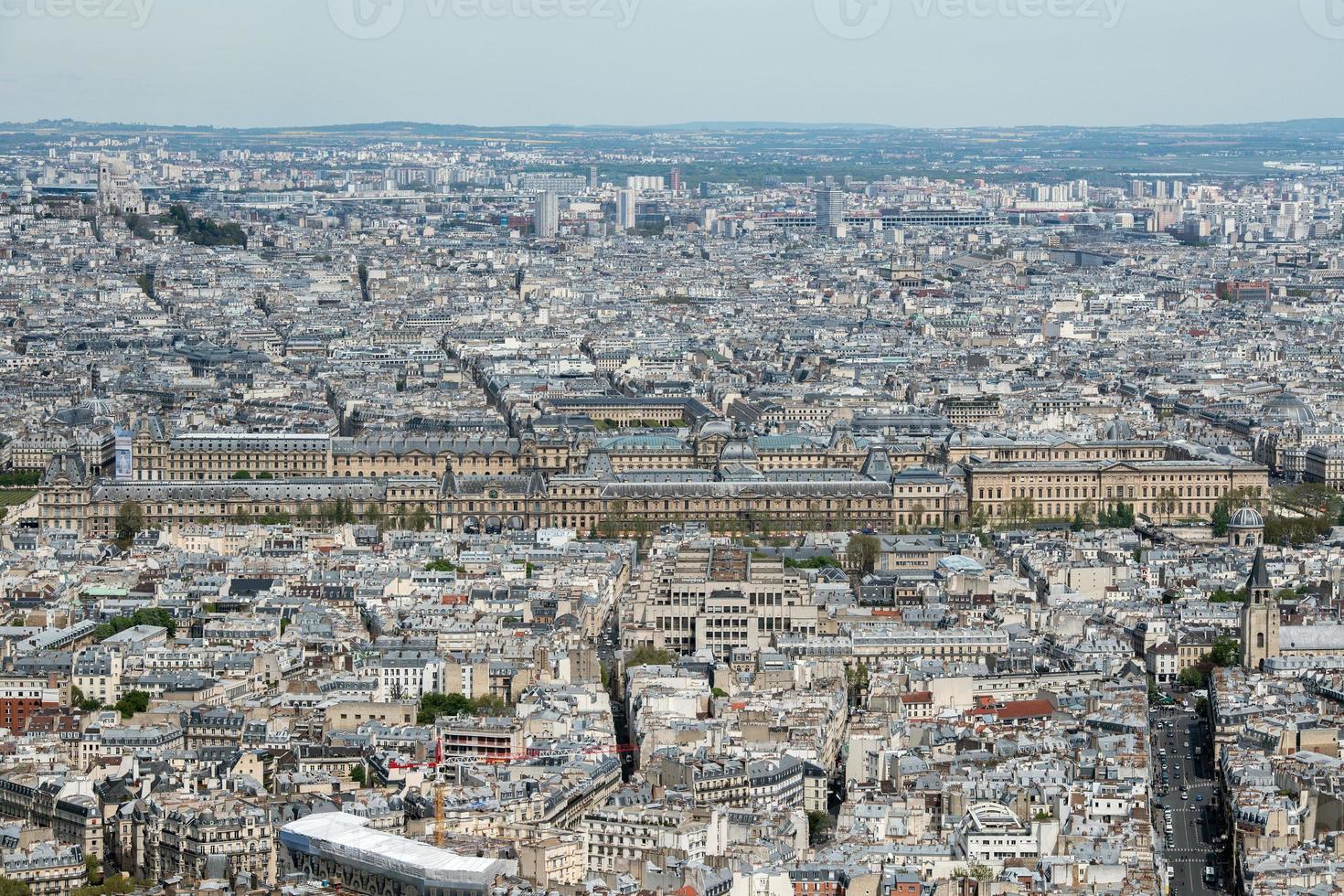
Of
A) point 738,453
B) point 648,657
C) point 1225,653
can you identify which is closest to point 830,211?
point 738,453

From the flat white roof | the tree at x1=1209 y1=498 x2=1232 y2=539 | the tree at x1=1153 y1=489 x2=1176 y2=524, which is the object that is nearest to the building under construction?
the flat white roof

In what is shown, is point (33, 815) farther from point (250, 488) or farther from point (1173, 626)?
point (250, 488)

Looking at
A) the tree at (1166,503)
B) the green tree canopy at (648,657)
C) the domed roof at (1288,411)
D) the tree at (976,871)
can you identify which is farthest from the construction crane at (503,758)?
the domed roof at (1288,411)

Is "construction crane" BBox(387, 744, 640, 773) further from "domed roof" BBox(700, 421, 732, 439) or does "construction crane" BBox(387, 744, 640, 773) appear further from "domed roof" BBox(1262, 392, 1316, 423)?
Result: "domed roof" BBox(1262, 392, 1316, 423)

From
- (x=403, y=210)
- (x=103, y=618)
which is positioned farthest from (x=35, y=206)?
(x=103, y=618)

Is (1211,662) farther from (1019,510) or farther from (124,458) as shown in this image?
(124,458)

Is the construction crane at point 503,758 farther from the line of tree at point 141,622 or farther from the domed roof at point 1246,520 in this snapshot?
the domed roof at point 1246,520

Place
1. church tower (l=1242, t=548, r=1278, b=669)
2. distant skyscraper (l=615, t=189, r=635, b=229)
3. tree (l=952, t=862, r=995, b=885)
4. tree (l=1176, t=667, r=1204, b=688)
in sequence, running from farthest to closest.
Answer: distant skyscraper (l=615, t=189, r=635, b=229) < church tower (l=1242, t=548, r=1278, b=669) < tree (l=1176, t=667, r=1204, b=688) < tree (l=952, t=862, r=995, b=885)
